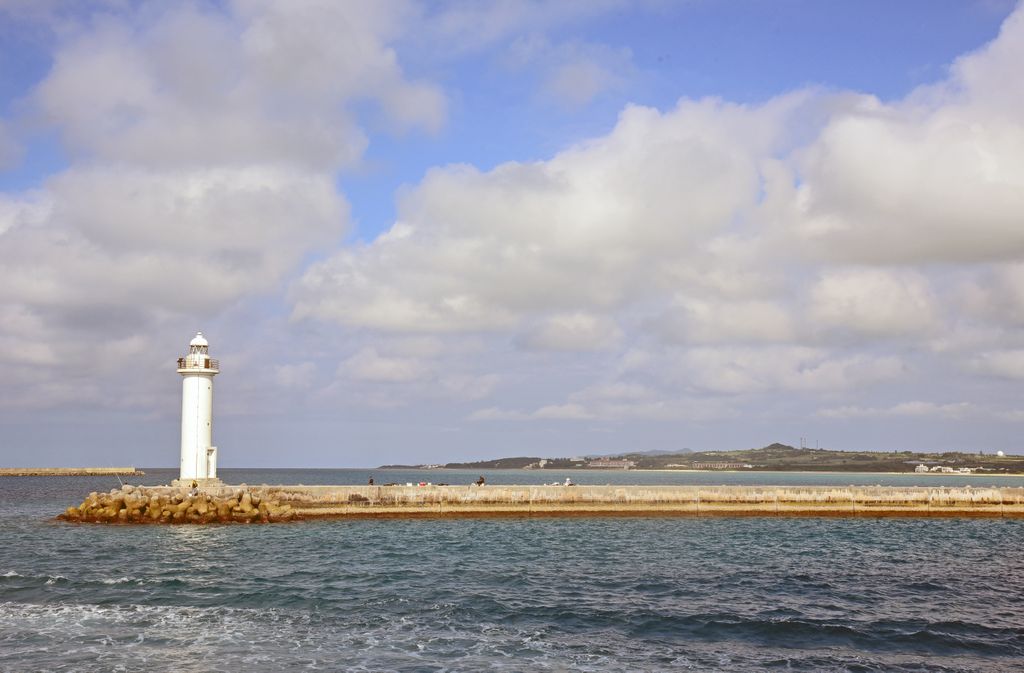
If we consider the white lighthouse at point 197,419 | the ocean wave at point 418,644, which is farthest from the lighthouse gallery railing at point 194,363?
the ocean wave at point 418,644

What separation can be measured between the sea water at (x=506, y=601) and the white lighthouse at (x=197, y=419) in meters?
9.66

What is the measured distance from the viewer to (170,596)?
88.5 ft

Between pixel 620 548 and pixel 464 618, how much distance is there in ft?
55.1

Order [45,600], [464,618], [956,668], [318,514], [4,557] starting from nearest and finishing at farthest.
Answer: [956,668]
[464,618]
[45,600]
[4,557]
[318,514]

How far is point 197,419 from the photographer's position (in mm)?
55250

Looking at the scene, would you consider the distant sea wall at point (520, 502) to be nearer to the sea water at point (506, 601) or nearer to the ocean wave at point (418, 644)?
the sea water at point (506, 601)

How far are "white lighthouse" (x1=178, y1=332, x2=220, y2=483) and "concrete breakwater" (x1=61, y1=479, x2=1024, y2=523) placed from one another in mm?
2246

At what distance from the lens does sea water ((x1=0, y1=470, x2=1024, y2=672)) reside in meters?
19.5

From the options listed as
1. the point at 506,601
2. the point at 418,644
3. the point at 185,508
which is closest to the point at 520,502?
the point at 185,508

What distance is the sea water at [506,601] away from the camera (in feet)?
64.0

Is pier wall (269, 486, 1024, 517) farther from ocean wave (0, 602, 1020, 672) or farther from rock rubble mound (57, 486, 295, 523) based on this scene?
ocean wave (0, 602, 1020, 672)

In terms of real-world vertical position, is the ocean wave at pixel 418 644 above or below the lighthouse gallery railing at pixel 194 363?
below

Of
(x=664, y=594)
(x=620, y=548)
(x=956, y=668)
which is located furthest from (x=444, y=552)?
(x=956, y=668)

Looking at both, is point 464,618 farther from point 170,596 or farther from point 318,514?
point 318,514
